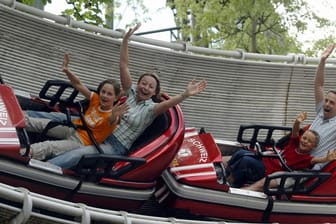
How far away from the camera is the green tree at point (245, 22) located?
12680mm

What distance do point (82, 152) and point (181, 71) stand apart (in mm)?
3140

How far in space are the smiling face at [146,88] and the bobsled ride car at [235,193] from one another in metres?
0.50

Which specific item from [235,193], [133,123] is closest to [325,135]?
→ [235,193]

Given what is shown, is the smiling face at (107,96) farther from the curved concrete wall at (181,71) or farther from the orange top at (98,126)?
the curved concrete wall at (181,71)

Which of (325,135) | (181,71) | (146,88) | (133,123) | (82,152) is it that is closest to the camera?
(82,152)

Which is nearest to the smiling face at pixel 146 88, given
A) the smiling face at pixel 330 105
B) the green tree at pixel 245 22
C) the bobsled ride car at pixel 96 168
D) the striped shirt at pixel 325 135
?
the bobsled ride car at pixel 96 168

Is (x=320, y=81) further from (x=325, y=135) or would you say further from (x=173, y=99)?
(x=173, y=99)

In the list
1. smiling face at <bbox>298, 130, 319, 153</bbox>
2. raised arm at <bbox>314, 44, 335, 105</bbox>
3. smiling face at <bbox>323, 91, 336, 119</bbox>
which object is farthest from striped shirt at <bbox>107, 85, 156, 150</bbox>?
raised arm at <bbox>314, 44, 335, 105</bbox>

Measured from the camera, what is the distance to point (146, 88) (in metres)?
6.27

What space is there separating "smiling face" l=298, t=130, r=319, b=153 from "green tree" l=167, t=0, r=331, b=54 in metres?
5.73

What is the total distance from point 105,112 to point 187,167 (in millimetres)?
721

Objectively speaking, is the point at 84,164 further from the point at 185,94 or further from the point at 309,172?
the point at 309,172

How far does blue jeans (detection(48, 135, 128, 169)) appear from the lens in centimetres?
575

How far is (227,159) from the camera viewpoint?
7.03 m
